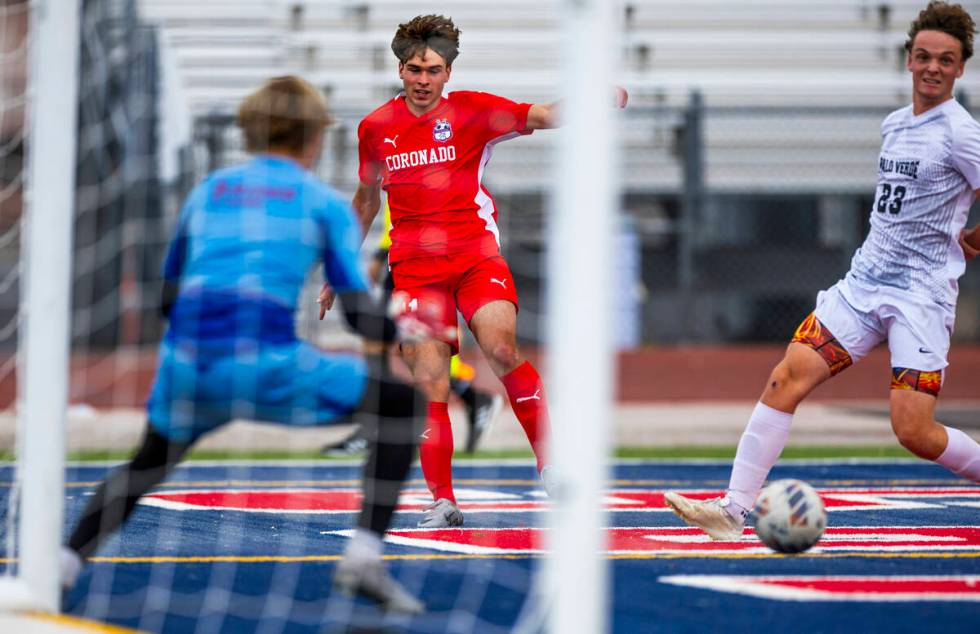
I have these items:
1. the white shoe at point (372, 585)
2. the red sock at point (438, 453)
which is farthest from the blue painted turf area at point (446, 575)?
the red sock at point (438, 453)

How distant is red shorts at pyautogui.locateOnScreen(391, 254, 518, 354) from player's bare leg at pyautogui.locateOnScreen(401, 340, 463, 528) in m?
0.12

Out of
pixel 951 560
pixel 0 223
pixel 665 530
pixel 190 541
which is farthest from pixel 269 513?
pixel 0 223

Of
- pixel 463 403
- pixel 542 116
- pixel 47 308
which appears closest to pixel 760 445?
pixel 542 116

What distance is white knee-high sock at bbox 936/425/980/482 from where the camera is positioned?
5707mm

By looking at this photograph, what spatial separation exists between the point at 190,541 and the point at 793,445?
257 inches

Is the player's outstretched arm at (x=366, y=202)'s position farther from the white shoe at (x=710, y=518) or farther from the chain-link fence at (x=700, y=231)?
the chain-link fence at (x=700, y=231)

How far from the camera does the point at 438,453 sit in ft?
20.3

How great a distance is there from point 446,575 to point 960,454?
7.20ft

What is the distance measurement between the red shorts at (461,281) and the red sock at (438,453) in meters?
0.31

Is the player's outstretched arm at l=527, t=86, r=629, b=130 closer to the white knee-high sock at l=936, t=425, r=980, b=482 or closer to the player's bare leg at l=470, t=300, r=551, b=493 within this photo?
the player's bare leg at l=470, t=300, r=551, b=493

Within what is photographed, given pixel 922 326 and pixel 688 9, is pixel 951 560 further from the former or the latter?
pixel 688 9

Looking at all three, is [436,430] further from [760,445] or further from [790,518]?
[790,518]

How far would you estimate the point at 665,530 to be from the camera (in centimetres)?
613

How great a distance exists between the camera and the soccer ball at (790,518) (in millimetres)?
5230
